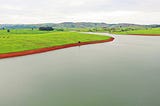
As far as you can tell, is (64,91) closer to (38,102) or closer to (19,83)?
(38,102)

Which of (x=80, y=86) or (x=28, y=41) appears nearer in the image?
(x=80, y=86)

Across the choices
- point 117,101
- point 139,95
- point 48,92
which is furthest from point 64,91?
point 139,95

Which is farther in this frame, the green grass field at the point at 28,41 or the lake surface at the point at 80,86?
the green grass field at the point at 28,41

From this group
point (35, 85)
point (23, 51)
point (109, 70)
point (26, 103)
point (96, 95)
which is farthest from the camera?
point (23, 51)

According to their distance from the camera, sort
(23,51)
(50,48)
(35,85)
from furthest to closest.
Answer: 1. (50,48)
2. (23,51)
3. (35,85)

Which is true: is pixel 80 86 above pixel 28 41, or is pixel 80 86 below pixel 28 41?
below

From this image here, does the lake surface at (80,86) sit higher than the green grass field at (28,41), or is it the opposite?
the green grass field at (28,41)

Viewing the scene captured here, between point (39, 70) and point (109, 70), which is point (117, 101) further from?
point (39, 70)

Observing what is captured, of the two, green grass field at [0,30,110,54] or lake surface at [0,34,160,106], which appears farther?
green grass field at [0,30,110,54]

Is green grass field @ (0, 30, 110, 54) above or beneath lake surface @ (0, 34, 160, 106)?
above

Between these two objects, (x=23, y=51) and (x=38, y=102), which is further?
(x=23, y=51)
